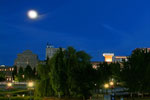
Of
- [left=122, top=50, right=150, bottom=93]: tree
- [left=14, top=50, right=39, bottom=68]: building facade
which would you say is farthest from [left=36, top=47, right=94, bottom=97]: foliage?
[left=14, top=50, right=39, bottom=68]: building facade

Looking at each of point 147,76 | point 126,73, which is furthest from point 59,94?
point 147,76

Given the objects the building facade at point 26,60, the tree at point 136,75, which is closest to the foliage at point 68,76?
the tree at point 136,75

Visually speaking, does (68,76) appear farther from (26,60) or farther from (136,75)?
(26,60)

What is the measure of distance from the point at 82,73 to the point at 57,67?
12.8 feet

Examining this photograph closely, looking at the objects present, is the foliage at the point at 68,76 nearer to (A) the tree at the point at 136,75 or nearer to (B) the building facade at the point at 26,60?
(A) the tree at the point at 136,75

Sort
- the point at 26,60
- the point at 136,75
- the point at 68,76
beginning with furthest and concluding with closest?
the point at 26,60
the point at 68,76
the point at 136,75

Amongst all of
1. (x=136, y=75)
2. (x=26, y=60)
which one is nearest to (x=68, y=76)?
(x=136, y=75)

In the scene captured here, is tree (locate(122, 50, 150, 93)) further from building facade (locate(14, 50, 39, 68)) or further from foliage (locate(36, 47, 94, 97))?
building facade (locate(14, 50, 39, 68))

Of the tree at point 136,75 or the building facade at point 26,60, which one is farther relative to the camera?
the building facade at point 26,60

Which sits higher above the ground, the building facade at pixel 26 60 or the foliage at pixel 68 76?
the building facade at pixel 26 60

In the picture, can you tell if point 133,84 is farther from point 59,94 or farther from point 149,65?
point 59,94

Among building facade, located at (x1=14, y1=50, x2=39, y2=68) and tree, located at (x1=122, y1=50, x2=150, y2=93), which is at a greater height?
building facade, located at (x1=14, y1=50, x2=39, y2=68)

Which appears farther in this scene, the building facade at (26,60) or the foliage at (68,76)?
the building facade at (26,60)

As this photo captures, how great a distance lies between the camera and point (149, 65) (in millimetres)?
35969
